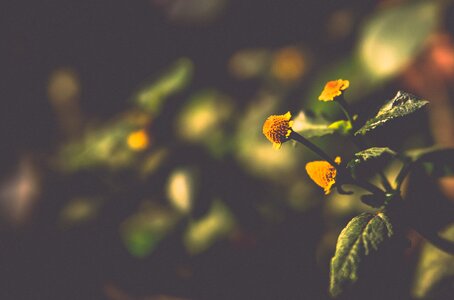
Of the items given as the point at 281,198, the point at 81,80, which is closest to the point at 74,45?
the point at 81,80

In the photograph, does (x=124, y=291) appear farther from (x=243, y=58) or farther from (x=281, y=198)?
(x=243, y=58)

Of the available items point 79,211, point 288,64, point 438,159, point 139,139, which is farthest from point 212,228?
point 288,64

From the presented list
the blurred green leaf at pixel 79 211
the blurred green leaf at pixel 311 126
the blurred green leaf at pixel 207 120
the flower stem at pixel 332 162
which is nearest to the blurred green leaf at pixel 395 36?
the blurred green leaf at pixel 207 120

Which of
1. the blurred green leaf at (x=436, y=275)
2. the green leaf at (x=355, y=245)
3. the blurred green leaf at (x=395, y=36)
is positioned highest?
the blurred green leaf at (x=395, y=36)

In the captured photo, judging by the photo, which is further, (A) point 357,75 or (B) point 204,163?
(A) point 357,75

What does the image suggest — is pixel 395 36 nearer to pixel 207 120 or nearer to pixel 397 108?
pixel 207 120

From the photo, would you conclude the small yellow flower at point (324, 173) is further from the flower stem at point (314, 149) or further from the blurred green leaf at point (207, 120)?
the blurred green leaf at point (207, 120)
